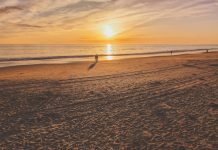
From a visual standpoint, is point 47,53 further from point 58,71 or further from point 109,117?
point 109,117

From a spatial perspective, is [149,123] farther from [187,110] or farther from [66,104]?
[66,104]

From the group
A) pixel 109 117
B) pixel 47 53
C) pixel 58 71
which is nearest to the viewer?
pixel 109 117

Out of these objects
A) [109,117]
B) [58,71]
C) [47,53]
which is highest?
[47,53]

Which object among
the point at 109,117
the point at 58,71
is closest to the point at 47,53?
the point at 58,71

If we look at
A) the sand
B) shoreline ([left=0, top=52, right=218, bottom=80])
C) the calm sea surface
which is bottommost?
the sand

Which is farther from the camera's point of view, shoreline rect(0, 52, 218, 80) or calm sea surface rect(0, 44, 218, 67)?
calm sea surface rect(0, 44, 218, 67)

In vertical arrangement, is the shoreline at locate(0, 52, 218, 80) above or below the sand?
above

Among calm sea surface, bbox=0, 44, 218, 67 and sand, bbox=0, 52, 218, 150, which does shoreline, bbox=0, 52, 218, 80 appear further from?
calm sea surface, bbox=0, 44, 218, 67

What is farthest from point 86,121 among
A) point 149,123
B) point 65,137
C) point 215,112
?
point 215,112

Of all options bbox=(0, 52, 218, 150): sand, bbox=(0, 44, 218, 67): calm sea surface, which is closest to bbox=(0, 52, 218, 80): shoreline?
bbox=(0, 52, 218, 150): sand

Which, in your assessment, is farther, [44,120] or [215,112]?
[215,112]

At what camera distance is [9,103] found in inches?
305

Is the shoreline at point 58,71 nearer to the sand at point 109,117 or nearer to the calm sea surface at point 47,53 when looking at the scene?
the sand at point 109,117

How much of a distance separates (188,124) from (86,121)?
9.06 ft
